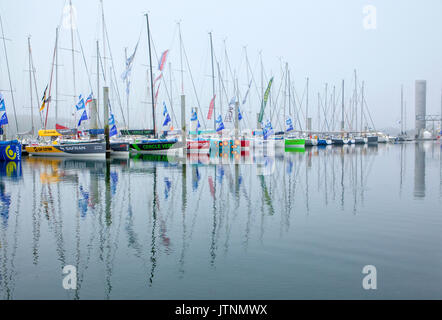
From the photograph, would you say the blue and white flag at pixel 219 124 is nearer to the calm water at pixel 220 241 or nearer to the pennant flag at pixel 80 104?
the pennant flag at pixel 80 104

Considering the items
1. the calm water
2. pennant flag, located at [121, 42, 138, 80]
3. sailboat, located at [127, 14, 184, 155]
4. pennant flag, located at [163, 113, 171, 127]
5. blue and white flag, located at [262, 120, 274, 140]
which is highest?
pennant flag, located at [121, 42, 138, 80]

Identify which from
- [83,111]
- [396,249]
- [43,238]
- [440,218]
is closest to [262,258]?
[396,249]

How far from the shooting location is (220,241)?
33.9ft

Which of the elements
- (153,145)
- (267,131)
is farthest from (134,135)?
(267,131)

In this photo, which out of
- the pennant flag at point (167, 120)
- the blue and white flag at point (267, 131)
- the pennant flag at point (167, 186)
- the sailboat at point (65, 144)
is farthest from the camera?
the blue and white flag at point (267, 131)

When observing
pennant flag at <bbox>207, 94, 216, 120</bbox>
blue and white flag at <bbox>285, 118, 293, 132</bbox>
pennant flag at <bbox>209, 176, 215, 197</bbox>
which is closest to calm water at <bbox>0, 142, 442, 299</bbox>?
pennant flag at <bbox>209, 176, 215, 197</bbox>

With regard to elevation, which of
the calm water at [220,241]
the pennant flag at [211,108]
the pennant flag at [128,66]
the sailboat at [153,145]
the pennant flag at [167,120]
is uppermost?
the pennant flag at [128,66]

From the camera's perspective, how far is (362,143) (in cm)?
10231

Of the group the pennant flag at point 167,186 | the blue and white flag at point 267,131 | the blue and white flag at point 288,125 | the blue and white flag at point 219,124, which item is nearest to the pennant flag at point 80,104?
the blue and white flag at point 219,124

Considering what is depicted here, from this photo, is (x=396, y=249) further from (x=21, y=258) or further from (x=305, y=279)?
(x=21, y=258)

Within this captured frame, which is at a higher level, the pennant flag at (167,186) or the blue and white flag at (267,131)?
the blue and white flag at (267,131)

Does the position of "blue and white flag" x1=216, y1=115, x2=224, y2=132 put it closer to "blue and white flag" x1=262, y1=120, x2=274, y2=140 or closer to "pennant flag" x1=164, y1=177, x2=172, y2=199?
"blue and white flag" x1=262, y1=120, x2=274, y2=140

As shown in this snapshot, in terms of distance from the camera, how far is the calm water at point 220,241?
23.9ft

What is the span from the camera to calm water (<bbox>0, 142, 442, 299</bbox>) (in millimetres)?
7297
